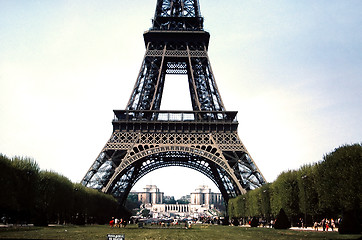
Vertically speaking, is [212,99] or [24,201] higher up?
[212,99]

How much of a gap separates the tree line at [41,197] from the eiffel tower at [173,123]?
2855 mm

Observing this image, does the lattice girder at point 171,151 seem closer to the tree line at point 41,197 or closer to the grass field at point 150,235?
the tree line at point 41,197

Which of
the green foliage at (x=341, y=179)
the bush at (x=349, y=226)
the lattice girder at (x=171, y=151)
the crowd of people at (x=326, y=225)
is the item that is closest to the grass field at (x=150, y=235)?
the bush at (x=349, y=226)

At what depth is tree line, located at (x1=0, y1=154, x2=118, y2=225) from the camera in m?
38.2

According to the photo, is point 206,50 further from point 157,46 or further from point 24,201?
point 24,201

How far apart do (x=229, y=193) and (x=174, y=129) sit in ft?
79.7

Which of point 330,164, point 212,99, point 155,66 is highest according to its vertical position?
point 155,66

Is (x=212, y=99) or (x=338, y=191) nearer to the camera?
(x=338, y=191)

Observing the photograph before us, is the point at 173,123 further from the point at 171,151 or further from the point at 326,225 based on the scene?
the point at 326,225

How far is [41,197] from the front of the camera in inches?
1956

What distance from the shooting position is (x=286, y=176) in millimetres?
53031

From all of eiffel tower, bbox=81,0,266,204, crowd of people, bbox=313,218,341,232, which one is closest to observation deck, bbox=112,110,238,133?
eiffel tower, bbox=81,0,266,204

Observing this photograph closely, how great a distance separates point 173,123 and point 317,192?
2508 cm

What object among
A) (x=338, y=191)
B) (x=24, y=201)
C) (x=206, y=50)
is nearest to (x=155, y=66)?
(x=206, y=50)
